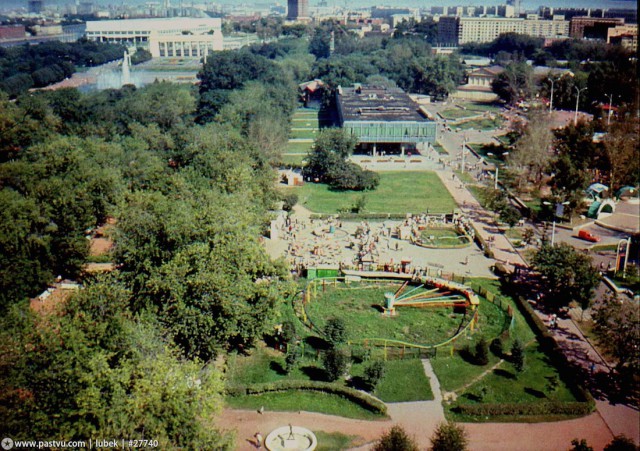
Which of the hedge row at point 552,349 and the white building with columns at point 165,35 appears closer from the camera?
the hedge row at point 552,349

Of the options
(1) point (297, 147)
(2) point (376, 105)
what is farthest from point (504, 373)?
(2) point (376, 105)

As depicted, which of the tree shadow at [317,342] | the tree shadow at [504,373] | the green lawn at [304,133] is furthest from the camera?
the green lawn at [304,133]

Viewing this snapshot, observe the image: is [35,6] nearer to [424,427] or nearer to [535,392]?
[424,427]

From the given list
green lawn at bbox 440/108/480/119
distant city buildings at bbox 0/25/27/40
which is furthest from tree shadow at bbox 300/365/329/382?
distant city buildings at bbox 0/25/27/40

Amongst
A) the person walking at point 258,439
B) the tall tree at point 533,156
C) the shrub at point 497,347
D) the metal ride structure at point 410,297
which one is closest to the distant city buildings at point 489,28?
the tall tree at point 533,156

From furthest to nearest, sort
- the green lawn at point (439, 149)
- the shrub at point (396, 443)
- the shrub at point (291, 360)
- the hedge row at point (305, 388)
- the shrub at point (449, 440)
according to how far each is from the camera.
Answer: the green lawn at point (439, 149) → the shrub at point (291, 360) → the hedge row at point (305, 388) → the shrub at point (449, 440) → the shrub at point (396, 443)

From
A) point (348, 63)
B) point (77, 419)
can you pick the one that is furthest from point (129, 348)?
point (348, 63)

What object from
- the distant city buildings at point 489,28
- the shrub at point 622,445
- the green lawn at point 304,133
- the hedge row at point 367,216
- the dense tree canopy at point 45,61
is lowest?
the hedge row at point 367,216

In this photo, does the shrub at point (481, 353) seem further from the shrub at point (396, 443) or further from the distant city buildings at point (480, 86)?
the distant city buildings at point (480, 86)
